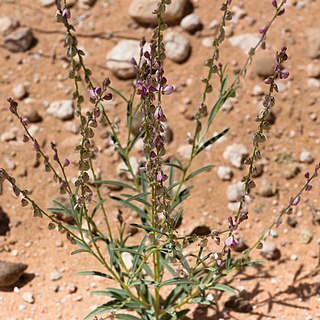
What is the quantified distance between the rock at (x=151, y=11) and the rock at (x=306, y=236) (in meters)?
1.67

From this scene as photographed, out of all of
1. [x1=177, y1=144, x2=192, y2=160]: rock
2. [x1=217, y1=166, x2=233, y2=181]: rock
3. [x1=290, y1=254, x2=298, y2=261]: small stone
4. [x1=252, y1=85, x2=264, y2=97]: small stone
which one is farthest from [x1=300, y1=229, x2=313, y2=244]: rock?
[x1=252, y1=85, x2=264, y2=97]: small stone

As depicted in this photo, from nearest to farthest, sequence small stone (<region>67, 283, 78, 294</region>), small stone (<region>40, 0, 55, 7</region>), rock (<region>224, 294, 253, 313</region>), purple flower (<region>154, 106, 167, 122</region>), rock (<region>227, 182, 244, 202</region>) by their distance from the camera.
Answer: purple flower (<region>154, 106, 167, 122</region>) < rock (<region>224, 294, 253, 313</region>) < small stone (<region>67, 283, 78, 294</region>) < rock (<region>227, 182, 244, 202</region>) < small stone (<region>40, 0, 55, 7</region>)

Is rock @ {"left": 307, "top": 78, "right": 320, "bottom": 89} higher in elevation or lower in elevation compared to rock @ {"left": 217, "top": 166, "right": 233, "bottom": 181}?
higher

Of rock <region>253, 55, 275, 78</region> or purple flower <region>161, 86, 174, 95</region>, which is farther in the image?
rock <region>253, 55, 275, 78</region>

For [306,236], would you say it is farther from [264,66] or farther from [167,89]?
[167,89]

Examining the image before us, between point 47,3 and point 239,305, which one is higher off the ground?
point 47,3

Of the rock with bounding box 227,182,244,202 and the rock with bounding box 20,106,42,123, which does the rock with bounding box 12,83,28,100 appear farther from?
the rock with bounding box 227,182,244,202

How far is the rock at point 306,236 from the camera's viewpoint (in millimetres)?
3281

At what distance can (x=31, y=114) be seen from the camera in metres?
3.74

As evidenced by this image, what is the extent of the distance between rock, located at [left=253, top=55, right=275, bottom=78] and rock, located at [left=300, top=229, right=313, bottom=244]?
3.40 ft

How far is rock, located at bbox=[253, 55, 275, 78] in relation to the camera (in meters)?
3.82

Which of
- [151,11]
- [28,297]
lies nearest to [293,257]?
[28,297]

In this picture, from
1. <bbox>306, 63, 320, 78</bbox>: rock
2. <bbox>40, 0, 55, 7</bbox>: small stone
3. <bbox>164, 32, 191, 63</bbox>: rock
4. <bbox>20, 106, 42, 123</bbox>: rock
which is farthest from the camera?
<bbox>40, 0, 55, 7</bbox>: small stone

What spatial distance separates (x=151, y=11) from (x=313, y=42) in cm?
105
